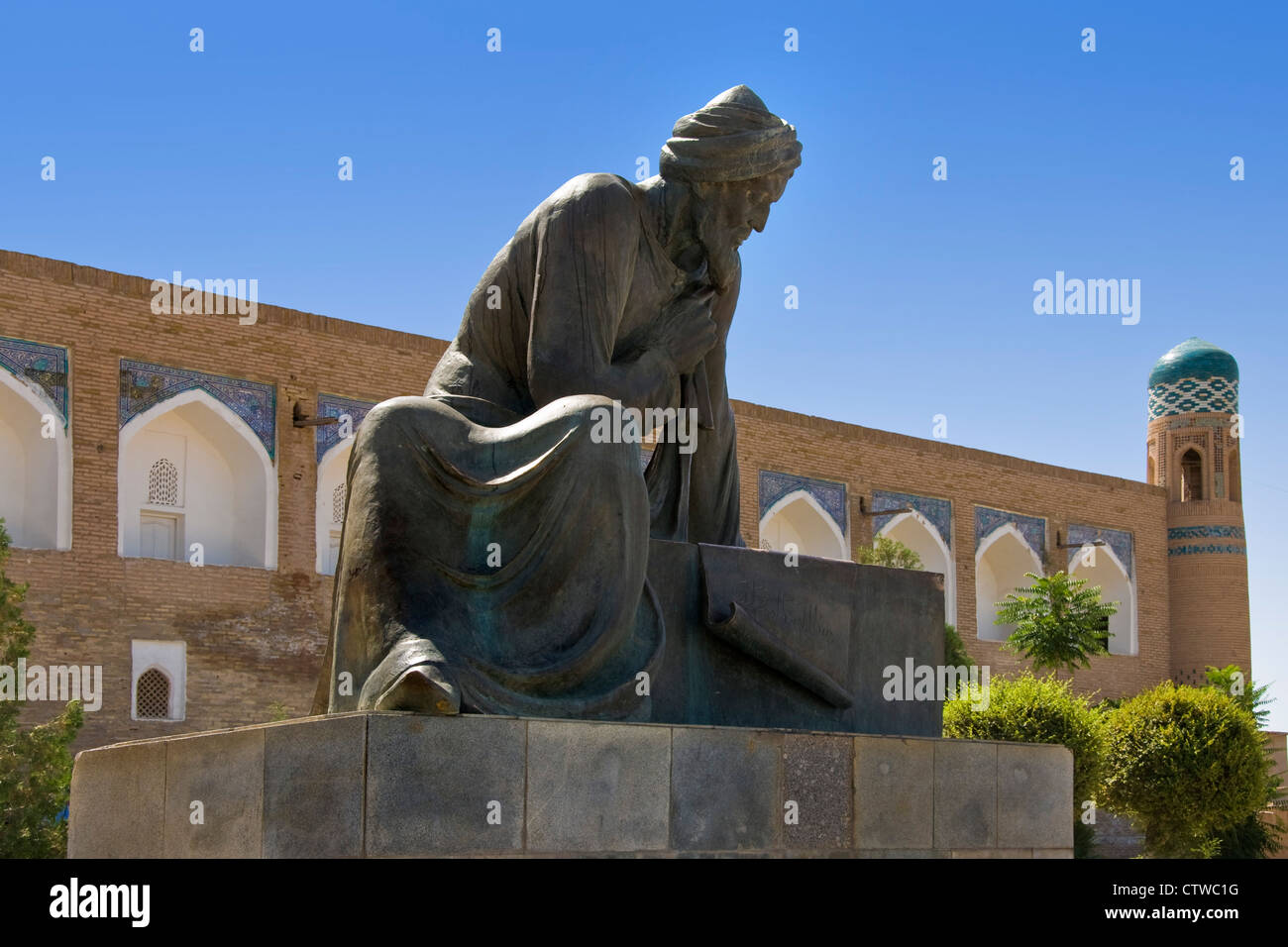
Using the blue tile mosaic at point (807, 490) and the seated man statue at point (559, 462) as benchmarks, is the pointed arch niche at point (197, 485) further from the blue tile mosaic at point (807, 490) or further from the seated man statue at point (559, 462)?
the seated man statue at point (559, 462)

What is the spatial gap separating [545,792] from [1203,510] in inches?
1025

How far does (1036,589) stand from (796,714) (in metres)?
18.8

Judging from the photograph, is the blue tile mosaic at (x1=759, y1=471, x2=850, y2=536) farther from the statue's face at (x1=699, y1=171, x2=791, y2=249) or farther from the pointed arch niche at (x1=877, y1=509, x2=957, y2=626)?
the statue's face at (x1=699, y1=171, x2=791, y2=249)

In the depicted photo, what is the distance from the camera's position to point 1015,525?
970 inches

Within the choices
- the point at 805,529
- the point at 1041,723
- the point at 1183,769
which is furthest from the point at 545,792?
the point at 805,529

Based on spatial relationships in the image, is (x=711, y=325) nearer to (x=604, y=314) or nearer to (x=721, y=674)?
(x=604, y=314)

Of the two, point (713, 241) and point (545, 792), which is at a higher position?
point (713, 241)

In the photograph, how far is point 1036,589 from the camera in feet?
74.1

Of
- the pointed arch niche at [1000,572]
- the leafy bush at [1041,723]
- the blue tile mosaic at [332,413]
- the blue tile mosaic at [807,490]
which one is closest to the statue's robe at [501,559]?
the leafy bush at [1041,723]

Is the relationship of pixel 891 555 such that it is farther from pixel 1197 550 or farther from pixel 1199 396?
Answer: pixel 1199 396

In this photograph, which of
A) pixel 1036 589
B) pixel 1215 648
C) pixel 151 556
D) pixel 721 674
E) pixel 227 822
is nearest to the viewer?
pixel 227 822

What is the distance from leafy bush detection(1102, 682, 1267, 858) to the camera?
14.7m
